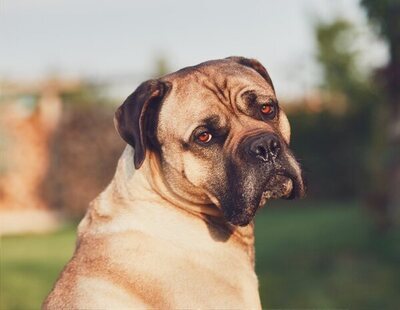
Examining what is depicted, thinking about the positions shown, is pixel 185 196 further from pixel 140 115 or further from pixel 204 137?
pixel 140 115

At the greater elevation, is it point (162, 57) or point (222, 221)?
point (222, 221)

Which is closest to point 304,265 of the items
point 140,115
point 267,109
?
point 267,109

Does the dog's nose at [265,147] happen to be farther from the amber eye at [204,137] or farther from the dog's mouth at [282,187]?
the amber eye at [204,137]

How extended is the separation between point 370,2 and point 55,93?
10.5m

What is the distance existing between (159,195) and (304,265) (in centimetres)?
631

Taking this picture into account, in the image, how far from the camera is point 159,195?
13.3ft

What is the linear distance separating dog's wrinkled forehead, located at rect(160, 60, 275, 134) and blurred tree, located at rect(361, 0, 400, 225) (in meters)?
4.34

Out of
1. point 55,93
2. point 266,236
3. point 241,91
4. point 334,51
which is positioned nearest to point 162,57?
point 334,51

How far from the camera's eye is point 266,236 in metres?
12.9

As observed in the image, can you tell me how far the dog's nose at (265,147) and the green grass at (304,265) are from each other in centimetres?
397

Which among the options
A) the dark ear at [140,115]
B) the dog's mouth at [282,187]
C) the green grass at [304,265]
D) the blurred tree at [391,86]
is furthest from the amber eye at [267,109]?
the blurred tree at [391,86]

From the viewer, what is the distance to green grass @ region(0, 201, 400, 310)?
26.8 feet

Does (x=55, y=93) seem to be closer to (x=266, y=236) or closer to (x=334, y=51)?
(x=266, y=236)

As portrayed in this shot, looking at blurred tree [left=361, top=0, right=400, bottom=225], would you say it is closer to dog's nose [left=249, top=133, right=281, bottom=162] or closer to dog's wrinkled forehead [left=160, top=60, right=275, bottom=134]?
dog's wrinkled forehead [left=160, top=60, right=275, bottom=134]
